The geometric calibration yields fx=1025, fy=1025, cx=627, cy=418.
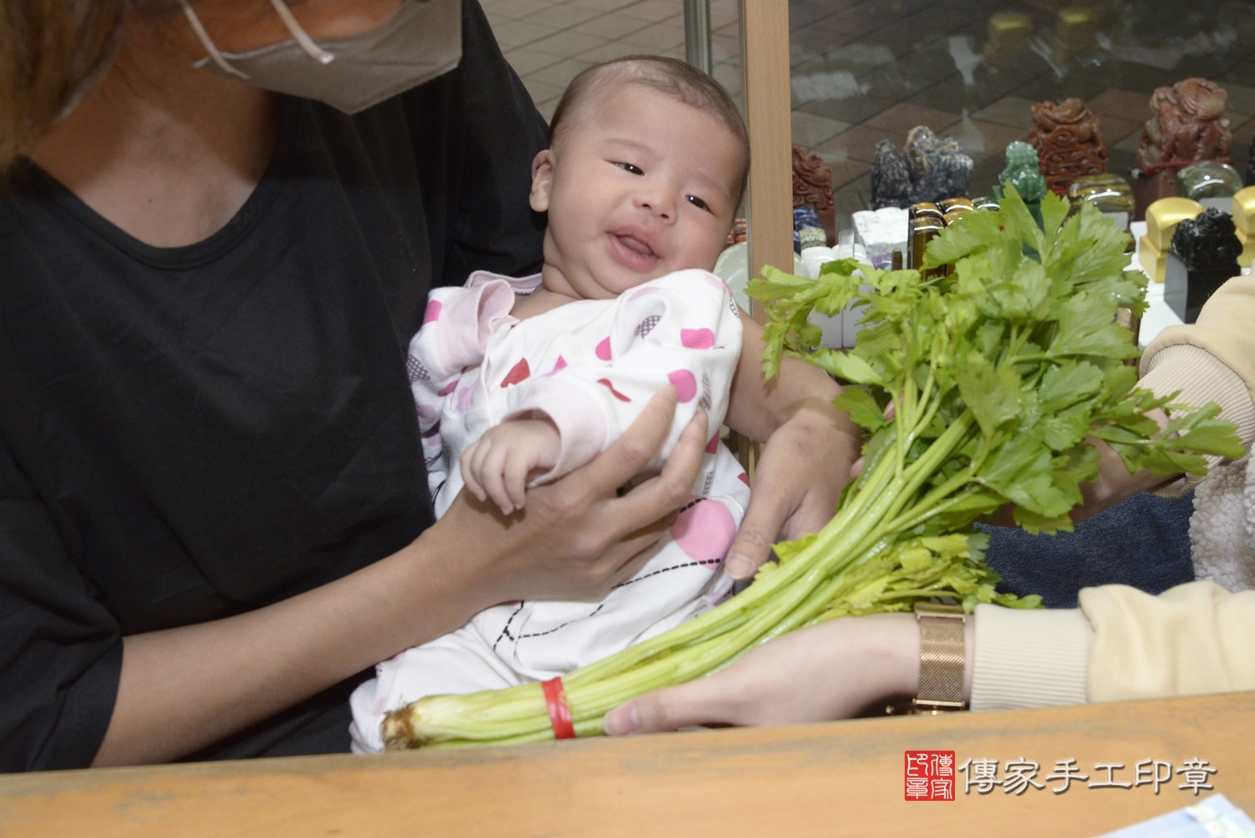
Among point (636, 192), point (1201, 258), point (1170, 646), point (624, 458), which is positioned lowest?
point (1170, 646)

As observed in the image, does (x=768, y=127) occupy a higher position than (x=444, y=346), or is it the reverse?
(x=768, y=127)

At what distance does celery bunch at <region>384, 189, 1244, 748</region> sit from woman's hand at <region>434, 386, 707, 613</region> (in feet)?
0.43

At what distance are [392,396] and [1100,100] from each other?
2423mm

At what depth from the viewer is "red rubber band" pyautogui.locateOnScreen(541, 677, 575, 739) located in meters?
1.09

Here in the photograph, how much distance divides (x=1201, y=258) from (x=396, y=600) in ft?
6.80

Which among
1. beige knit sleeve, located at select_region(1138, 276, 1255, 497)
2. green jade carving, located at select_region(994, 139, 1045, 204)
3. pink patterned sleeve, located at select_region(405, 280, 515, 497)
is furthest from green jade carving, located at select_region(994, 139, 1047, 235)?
pink patterned sleeve, located at select_region(405, 280, 515, 497)

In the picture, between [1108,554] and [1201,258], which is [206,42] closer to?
[1108,554]

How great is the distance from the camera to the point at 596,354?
1384 mm

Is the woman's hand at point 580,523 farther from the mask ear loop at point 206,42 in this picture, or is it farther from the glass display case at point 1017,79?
the glass display case at point 1017,79

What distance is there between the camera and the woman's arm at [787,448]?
127cm

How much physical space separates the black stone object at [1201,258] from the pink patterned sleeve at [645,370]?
1538 mm

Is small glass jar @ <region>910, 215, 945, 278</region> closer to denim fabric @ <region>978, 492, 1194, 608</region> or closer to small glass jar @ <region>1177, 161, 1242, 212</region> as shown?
denim fabric @ <region>978, 492, 1194, 608</region>

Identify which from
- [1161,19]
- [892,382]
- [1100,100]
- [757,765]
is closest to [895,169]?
[1100,100]

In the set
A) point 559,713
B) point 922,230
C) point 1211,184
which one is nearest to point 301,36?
point 559,713
